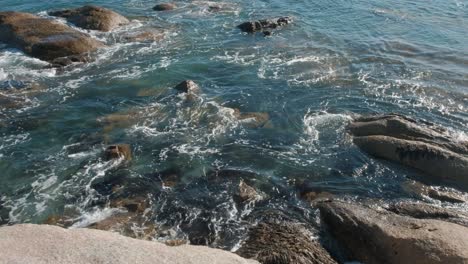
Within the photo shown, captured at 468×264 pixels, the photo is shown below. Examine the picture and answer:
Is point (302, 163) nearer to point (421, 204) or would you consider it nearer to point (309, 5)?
point (421, 204)

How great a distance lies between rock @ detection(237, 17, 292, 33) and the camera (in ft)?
99.5

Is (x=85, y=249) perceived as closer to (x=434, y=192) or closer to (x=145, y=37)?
(x=434, y=192)

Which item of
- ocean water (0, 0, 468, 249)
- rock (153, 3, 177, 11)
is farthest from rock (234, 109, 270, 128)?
rock (153, 3, 177, 11)

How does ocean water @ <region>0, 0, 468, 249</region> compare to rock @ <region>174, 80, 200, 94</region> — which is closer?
ocean water @ <region>0, 0, 468, 249</region>

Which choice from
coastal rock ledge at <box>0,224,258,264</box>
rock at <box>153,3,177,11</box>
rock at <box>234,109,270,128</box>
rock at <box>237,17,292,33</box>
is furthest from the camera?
rock at <box>153,3,177,11</box>

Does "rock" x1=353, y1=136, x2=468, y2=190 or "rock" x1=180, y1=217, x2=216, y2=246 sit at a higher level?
"rock" x1=353, y1=136, x2=468, y2=190

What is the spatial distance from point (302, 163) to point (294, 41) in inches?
523

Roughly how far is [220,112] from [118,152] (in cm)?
520

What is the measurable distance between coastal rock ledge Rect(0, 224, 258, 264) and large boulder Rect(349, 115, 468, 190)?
8.29 m

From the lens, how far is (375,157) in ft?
57.4

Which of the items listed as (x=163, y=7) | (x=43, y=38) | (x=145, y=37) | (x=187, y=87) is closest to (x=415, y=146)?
(x=187, y=87)

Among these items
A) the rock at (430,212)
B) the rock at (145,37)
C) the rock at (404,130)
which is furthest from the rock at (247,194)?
the rock at (145,37)

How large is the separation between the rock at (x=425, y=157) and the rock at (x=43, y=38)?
16600 millimetres

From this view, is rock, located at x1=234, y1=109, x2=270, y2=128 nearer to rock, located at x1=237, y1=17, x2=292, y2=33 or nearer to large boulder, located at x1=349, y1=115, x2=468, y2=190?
large boulder, located at x1=349, y1=115, x2=468, y2=190
